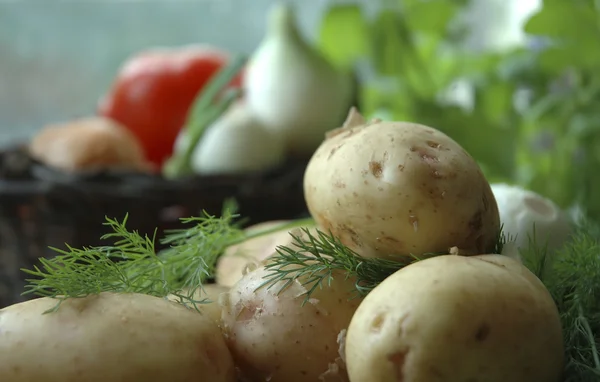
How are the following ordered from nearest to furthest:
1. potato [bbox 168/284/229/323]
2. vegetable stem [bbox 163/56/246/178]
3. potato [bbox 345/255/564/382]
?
1. potato [bbox 345/255/564/382]
2. potato [bbox 168/284/229/323]
3. vegetable stem [bbox 163/56/246/178]

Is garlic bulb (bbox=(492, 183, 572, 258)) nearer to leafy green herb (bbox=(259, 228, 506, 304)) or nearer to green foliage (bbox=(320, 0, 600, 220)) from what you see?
leafy green herb (bbox=(259, 228, 506, 304))

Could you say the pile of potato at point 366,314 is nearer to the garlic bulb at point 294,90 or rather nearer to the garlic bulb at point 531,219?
the garlic bulb at point 531,219

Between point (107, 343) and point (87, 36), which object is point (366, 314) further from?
point (87, 36)

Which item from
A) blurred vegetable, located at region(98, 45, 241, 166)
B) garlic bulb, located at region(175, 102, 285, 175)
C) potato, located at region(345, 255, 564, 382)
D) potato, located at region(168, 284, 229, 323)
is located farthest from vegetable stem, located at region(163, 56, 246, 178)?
potato, located at region(345, 255, 564, 382)

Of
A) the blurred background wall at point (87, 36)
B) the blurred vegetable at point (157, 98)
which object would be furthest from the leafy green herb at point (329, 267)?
the blurred background wall at point (87, 36)

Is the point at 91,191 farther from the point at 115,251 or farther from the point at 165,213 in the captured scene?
the point at 115,251

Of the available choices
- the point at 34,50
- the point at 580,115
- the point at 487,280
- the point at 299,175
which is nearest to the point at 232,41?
the point at 34,50
